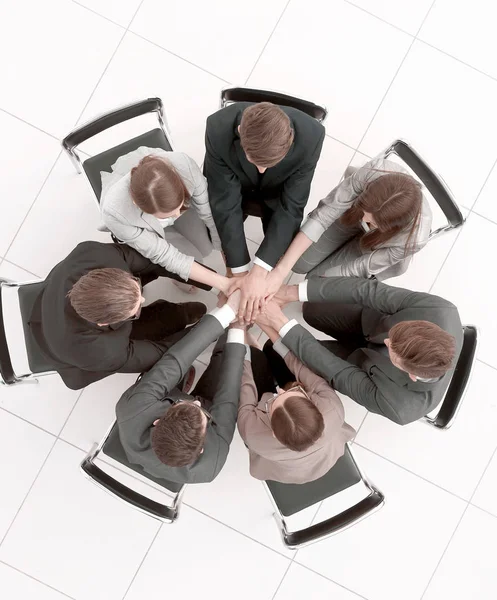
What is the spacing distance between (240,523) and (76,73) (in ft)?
8.29

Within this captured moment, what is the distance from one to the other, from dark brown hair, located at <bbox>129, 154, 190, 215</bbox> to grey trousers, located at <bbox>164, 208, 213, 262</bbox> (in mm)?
397

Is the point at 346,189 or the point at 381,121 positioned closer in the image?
the point at 346,189

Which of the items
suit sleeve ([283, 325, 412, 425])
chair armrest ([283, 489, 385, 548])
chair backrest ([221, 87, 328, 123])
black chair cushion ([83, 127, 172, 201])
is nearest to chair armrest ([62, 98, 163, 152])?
black chair cushion ([83, 127, 172, 201])

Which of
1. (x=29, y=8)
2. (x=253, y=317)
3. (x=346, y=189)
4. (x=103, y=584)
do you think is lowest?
(x=103, y=584)

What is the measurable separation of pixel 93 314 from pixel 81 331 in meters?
0.14

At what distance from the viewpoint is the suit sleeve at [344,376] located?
1.72 meters

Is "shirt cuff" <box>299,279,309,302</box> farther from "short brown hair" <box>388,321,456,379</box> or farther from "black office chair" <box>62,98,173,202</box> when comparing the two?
"black office chair" <box>62,98,173,202</box>

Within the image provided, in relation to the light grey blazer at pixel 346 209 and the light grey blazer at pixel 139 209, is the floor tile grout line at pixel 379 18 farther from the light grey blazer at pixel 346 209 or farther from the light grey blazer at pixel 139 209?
the light grey blazer at pixel 139 209

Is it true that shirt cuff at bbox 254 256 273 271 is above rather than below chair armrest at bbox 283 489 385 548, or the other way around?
above

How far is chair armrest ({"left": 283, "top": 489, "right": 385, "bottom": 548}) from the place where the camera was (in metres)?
1.86

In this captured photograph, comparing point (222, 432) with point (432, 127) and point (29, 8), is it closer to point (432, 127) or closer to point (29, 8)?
point (432, 127)

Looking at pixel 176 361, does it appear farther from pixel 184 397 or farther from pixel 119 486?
pixel 119 486

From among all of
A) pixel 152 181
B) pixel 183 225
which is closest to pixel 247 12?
pixel 183 225

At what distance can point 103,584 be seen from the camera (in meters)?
2.44
